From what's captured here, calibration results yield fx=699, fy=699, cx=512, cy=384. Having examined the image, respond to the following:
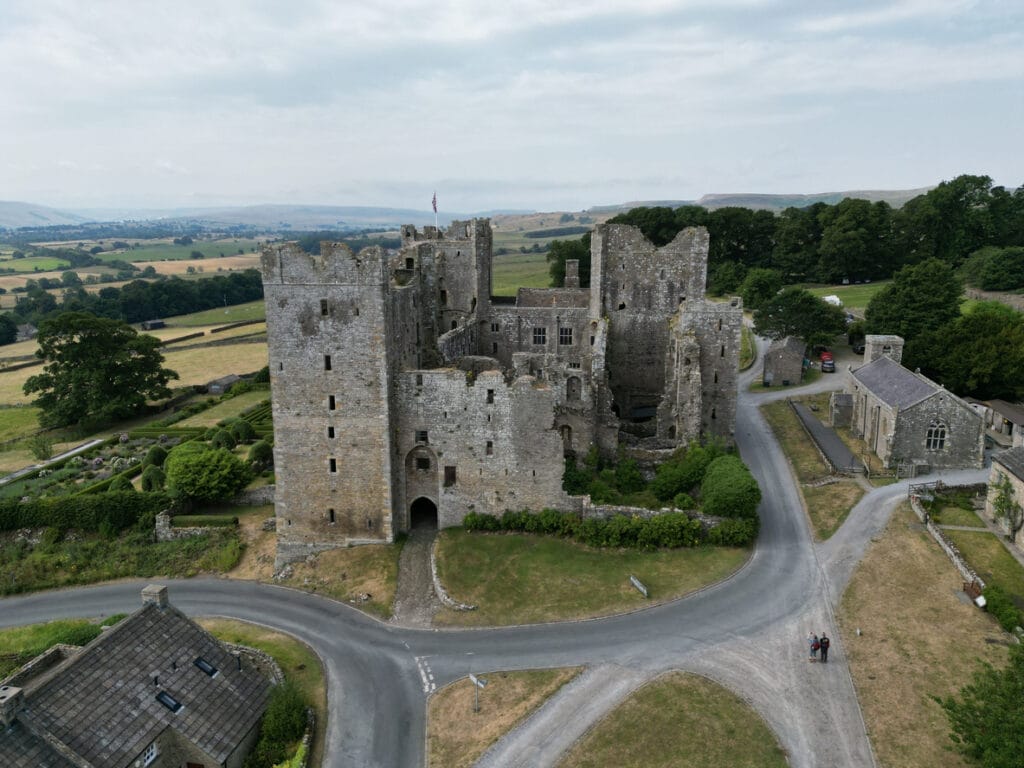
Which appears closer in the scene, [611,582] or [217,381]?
[611,582]

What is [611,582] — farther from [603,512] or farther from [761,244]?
[761,244]

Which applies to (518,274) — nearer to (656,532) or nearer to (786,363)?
(786,363)

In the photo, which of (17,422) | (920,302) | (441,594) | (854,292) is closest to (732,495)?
(441,594)

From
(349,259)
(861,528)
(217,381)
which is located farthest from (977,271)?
(217,381)

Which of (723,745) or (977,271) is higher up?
(977,271)

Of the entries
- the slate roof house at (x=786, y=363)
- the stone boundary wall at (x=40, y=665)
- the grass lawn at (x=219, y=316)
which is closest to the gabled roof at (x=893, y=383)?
the slate roof house at (x=786, y=363)

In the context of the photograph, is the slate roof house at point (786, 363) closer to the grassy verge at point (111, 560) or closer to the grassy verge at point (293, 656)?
the grassy verge at point (111, 560)
